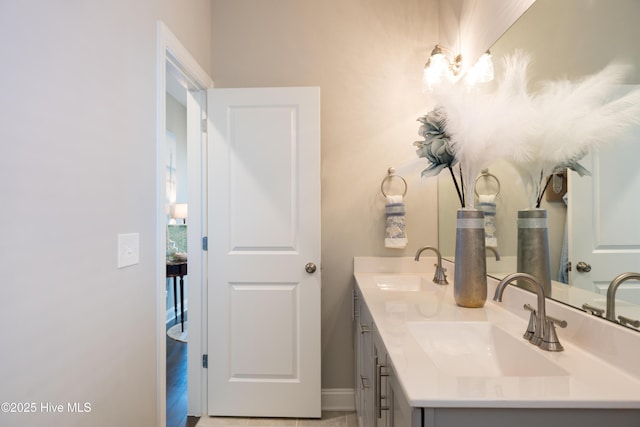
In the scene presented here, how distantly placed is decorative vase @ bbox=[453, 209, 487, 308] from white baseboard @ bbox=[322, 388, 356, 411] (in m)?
1.21

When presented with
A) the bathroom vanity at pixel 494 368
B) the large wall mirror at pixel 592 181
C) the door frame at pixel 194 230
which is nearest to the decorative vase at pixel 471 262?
the bathroom vanity at pixel 494 368

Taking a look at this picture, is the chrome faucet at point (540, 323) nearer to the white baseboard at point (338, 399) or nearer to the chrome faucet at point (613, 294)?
the chrome faucet at point (613, 294)

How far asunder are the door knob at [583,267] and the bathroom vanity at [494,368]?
0.42 feet

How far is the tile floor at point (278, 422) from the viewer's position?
1877 millimetres

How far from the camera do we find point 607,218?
0.82 meters

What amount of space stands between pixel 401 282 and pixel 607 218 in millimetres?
1211

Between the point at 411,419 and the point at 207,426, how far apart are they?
1.69 m

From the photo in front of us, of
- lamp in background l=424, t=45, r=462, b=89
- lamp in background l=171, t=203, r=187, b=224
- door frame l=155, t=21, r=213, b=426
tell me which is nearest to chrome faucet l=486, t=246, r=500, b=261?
lamp in background l=424, t=45, r=462, b=89

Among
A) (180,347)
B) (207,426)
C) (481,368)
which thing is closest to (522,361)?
(481,368)

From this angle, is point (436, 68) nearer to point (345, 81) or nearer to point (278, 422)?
point (345, 81)

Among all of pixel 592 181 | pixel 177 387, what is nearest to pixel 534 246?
pixel 592 181

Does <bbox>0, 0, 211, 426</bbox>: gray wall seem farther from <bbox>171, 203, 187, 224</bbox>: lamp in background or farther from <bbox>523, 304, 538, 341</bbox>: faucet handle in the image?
<bbox>171, 203, 187, 224</bbox>: lamp in background

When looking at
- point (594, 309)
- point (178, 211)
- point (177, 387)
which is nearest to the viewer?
point (594, 309)

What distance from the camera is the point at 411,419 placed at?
0.69 metres
